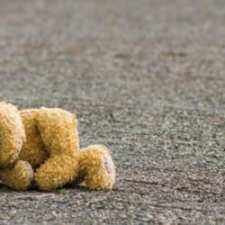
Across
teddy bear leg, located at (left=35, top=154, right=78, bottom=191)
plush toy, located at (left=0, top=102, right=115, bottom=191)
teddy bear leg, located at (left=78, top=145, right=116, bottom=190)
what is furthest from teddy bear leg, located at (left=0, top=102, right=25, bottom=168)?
teddy bear leg, located at (left=78, top=145, right=116, bottom=190)

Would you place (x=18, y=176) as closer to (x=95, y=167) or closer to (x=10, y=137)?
(x=10, y=137)

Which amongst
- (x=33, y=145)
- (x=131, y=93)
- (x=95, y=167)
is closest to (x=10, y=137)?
(x=33, y=145)

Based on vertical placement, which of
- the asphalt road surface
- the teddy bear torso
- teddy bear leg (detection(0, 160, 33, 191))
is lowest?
the asphalt road surface

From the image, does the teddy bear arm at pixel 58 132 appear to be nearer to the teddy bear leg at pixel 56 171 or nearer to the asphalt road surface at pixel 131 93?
the teddy bear leg at pixel 56 171

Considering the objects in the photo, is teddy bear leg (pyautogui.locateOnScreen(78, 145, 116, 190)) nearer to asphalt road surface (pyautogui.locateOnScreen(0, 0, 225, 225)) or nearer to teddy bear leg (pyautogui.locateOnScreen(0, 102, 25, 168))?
asphalt road surface (pyautogui.locateOnScreen(0, 0, 225, 225))

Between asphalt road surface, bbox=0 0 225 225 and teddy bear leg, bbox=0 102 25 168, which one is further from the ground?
teddy bear leg, bbox=0 102 25 168

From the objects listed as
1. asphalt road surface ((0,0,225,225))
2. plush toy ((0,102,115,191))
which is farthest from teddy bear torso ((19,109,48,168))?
asphalt road surface ((0,0,225,225))
